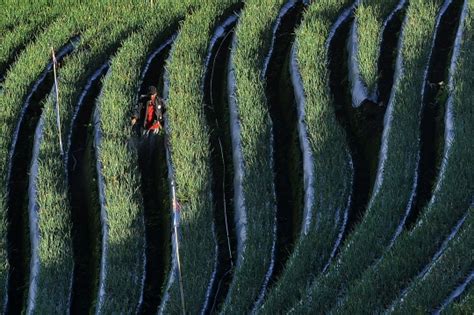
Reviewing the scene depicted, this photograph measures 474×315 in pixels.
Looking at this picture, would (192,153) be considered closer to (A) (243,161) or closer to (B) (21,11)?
(A) (243,161)

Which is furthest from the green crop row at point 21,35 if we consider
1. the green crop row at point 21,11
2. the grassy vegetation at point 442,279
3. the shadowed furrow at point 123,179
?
the grassy vegetation at point 442,279

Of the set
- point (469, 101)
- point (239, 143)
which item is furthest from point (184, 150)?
point (469, 101)

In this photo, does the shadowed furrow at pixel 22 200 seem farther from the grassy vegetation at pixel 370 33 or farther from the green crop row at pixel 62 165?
the grassy vegetation at pixel 370 33

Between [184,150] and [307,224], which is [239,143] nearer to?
[184,150]

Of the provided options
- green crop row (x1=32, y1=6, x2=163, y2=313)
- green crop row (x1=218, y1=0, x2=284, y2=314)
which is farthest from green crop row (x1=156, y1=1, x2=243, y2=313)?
green crop row (x1=32, y1=6, x2=163, y2=313)

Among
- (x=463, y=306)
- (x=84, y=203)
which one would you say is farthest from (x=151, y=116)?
(x=463, y=306)

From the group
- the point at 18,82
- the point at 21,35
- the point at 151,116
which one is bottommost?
the point at 151,116

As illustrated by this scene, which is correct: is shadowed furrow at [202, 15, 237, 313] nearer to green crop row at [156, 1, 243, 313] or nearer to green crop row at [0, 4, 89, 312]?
green crop row at [156, 1, 243, 313]
